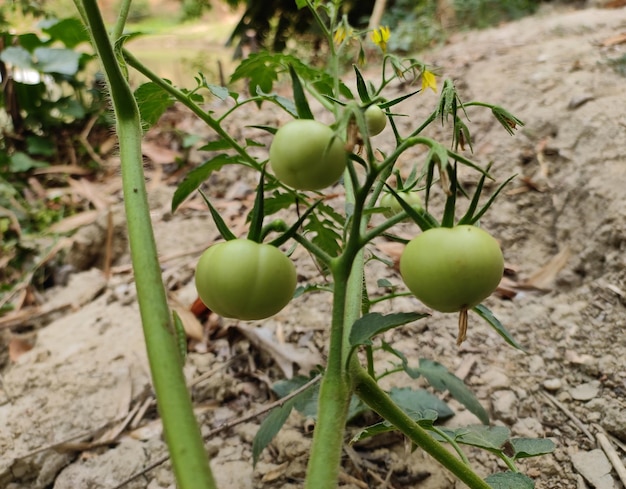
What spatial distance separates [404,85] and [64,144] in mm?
1598

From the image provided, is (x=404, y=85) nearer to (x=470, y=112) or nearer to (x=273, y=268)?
(x=470, y=112)

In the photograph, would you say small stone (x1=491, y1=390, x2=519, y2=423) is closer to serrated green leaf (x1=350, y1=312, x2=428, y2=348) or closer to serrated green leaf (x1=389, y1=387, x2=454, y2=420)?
serrated green leaf (x1=389, y1=387, x2=454, y2=420)

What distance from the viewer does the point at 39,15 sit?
2.94 m

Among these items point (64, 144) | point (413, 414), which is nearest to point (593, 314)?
point (413, 414)

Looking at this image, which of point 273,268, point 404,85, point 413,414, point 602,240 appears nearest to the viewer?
point 273,268

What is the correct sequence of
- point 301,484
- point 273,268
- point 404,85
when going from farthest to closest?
point 404,85, point 301,484, point 273,268

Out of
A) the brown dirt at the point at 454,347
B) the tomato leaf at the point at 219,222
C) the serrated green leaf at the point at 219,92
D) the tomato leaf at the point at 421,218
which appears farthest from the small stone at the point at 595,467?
the serrated green leaf at the point at 219,92

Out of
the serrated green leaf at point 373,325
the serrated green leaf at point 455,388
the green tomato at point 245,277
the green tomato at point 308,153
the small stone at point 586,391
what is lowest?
the small stone at point 586,391

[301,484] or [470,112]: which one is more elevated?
[470,112]

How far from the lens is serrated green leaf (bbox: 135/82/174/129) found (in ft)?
2.60

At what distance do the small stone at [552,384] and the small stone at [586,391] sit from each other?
0.02 meters

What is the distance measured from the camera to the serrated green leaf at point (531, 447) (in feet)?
2.26

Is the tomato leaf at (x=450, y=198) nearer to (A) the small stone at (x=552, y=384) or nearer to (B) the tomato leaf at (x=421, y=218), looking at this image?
(B) the tomato leaf at (x=421, y=218)

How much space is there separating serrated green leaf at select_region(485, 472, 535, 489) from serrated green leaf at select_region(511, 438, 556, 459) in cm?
4
